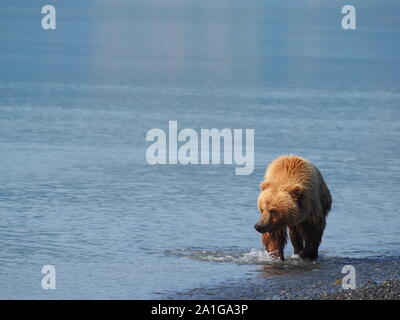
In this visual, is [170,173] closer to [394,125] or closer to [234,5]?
[394,125]

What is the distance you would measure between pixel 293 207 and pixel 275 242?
549 millimetres

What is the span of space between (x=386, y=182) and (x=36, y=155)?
6098mm

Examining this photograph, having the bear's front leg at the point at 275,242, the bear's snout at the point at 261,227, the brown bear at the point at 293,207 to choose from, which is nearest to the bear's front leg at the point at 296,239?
the brown bear at the point at 293,207

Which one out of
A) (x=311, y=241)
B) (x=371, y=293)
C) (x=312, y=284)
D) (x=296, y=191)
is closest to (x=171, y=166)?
(x=311, y=241)

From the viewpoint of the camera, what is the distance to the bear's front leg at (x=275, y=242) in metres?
13.2

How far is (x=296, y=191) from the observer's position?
13.0m

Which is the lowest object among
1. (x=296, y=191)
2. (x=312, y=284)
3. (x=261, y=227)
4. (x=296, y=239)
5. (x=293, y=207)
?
(x=312, y=284)

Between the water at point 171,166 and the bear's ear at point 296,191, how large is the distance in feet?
2.74

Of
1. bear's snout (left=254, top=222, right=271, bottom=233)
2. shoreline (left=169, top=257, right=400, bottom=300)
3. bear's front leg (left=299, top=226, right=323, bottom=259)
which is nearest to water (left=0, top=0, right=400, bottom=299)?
shoreline (left=169, top=257, right=400, bottom=300)

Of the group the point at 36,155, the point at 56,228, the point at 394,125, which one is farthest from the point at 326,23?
the point at 56,228

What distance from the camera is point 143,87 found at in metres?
32.3

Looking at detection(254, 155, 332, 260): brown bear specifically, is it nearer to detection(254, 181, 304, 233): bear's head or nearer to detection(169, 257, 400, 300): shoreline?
detection(254, 181, 304, 233): bear's head

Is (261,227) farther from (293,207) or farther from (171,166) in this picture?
(171,166)

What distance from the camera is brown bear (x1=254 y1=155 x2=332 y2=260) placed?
1300cm
